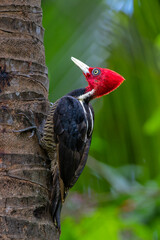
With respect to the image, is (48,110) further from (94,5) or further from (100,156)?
(100,156)

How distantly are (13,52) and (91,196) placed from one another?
2.09 meters

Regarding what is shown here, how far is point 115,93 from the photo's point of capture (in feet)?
15.5

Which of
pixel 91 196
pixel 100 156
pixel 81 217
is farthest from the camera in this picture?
pixel 100 156

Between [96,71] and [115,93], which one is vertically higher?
[96,71]

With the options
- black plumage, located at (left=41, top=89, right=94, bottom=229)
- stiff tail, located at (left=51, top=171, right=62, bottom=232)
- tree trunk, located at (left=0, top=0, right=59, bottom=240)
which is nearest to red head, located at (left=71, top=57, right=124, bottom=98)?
black plumage, located at (left=41, top=89, right=94, bottom=229)

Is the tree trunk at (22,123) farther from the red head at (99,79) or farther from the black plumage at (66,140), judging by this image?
the red head at (99,79)

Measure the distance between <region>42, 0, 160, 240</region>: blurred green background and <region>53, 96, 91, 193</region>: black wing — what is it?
313mm

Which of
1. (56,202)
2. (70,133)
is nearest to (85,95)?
(70,133)

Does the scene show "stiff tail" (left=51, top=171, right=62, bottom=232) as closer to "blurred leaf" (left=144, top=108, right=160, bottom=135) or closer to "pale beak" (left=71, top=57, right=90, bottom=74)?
"pale beak" (left=71, top=57, right=90, bottom=74)

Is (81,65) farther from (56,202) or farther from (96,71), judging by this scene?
(56,202)

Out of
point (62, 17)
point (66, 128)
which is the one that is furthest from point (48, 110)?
point (62, 17)

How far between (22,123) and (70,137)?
515 mm

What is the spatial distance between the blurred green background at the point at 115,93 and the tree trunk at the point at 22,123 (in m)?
0.63

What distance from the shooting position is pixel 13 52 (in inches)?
136
